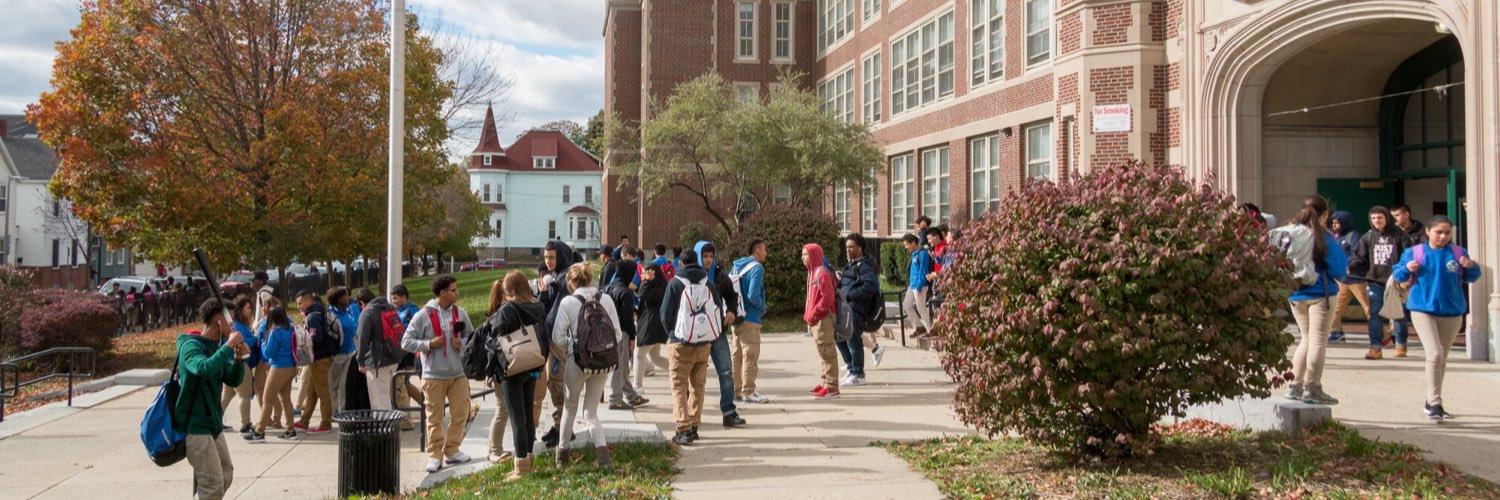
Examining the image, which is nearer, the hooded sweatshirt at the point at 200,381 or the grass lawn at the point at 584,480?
the hooded sweatshirt at the point at 200,381

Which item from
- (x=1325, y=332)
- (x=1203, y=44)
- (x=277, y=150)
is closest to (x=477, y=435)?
(x=1325, y=332)

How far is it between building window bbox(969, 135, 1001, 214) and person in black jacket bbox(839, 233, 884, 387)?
13375 millimetres

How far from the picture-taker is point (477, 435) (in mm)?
9727

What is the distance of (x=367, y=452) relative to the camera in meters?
7.46

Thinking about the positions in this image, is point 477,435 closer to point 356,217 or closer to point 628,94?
point 356,217

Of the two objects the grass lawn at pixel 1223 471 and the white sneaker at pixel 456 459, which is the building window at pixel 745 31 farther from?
the grass lawn at pixel 1223 471

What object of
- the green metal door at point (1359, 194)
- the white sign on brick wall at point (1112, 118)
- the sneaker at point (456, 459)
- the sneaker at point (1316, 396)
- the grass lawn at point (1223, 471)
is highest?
the white sign on brick wall at point (1112, 118)

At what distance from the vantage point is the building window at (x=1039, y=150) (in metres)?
22.3

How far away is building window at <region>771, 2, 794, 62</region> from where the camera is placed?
133ft

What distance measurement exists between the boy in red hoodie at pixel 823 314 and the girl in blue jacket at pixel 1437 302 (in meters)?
4.90

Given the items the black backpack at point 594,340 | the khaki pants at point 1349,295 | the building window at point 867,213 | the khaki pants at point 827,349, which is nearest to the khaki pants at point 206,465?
the black backpack at point 594,340

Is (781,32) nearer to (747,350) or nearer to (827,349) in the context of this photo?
(827,349)

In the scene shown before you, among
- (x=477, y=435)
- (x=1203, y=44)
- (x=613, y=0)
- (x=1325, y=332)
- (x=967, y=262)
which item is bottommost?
(x=477, y=435)

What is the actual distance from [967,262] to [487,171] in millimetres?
85113
